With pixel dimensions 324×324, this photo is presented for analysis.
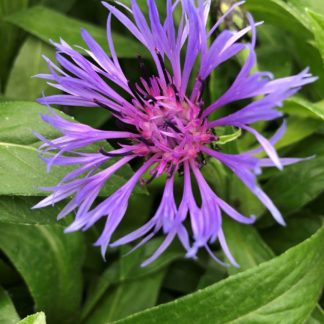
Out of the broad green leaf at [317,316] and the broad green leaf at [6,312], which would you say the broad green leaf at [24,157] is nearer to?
the broad green leaf at [6,312]

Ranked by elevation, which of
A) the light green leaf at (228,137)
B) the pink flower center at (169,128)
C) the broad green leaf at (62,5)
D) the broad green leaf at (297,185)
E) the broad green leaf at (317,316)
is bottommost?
the broad green leaf at (317,316)

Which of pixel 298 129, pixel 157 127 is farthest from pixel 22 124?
pixel 298 129

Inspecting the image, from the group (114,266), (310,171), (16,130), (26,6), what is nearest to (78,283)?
(114,266)

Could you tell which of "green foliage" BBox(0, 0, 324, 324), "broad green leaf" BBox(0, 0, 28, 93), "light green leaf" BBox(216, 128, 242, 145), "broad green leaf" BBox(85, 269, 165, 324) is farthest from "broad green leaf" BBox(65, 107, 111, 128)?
"light green leaf" BBox(216, 128, 242, 145)

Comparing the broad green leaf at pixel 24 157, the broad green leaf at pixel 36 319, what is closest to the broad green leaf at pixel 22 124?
the broad green leaf at pixel 24 157

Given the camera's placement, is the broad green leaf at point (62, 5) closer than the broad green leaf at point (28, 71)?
No

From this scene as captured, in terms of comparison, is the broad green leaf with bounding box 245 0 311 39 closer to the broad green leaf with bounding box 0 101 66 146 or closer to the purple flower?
the purple flower

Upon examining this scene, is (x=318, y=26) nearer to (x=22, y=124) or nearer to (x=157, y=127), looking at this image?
(x=157, y=127)

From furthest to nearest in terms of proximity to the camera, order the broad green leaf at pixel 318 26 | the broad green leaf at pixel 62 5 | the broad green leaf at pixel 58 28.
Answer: the broad green leaf at pixel 62 5
the broad green leaf at pixel 58 28
the broad green leaf at pixel 318 26
